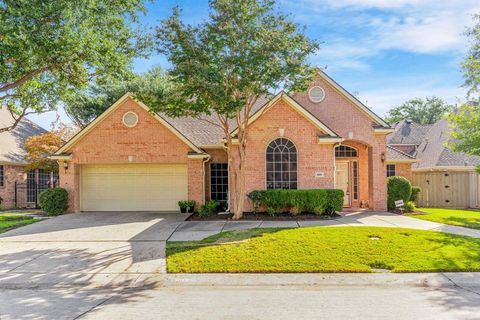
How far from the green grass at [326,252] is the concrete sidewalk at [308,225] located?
0.86 meters

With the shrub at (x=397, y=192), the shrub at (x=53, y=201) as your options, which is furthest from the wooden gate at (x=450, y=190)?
the shrub at (x=53, y=201)

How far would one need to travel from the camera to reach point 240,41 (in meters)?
13.2

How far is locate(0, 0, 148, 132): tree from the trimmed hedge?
7444mm

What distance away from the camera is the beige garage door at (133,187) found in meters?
18.3

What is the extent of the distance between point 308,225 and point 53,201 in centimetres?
1178

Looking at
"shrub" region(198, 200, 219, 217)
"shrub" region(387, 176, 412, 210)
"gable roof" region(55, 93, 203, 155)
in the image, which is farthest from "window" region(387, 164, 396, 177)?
"gable roof" region(55, 93, 203, 155)

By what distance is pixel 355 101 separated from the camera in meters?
17.9

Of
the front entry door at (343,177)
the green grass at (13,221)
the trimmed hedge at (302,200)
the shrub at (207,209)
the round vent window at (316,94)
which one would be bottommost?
the green grass at (13,221)

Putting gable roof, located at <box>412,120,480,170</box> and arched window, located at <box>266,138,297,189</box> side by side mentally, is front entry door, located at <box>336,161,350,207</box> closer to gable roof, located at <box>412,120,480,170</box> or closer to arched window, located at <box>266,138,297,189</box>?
arched window, located at <box>266,138,297,189</box>

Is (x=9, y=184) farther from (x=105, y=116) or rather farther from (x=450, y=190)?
(x=450, y=190)

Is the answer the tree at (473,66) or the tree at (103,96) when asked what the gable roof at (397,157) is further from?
the tree at (103,96)

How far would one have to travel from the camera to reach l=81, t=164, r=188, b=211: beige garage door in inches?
719

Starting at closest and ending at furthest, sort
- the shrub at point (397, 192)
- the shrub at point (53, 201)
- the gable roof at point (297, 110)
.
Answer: the gable roof at point (297, 110) < the shrub at point (53, 201) < the shrub at point (397, 192)

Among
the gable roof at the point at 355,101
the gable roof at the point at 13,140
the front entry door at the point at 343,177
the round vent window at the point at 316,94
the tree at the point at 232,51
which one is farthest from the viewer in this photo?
the gable roof at the point at 13,140
